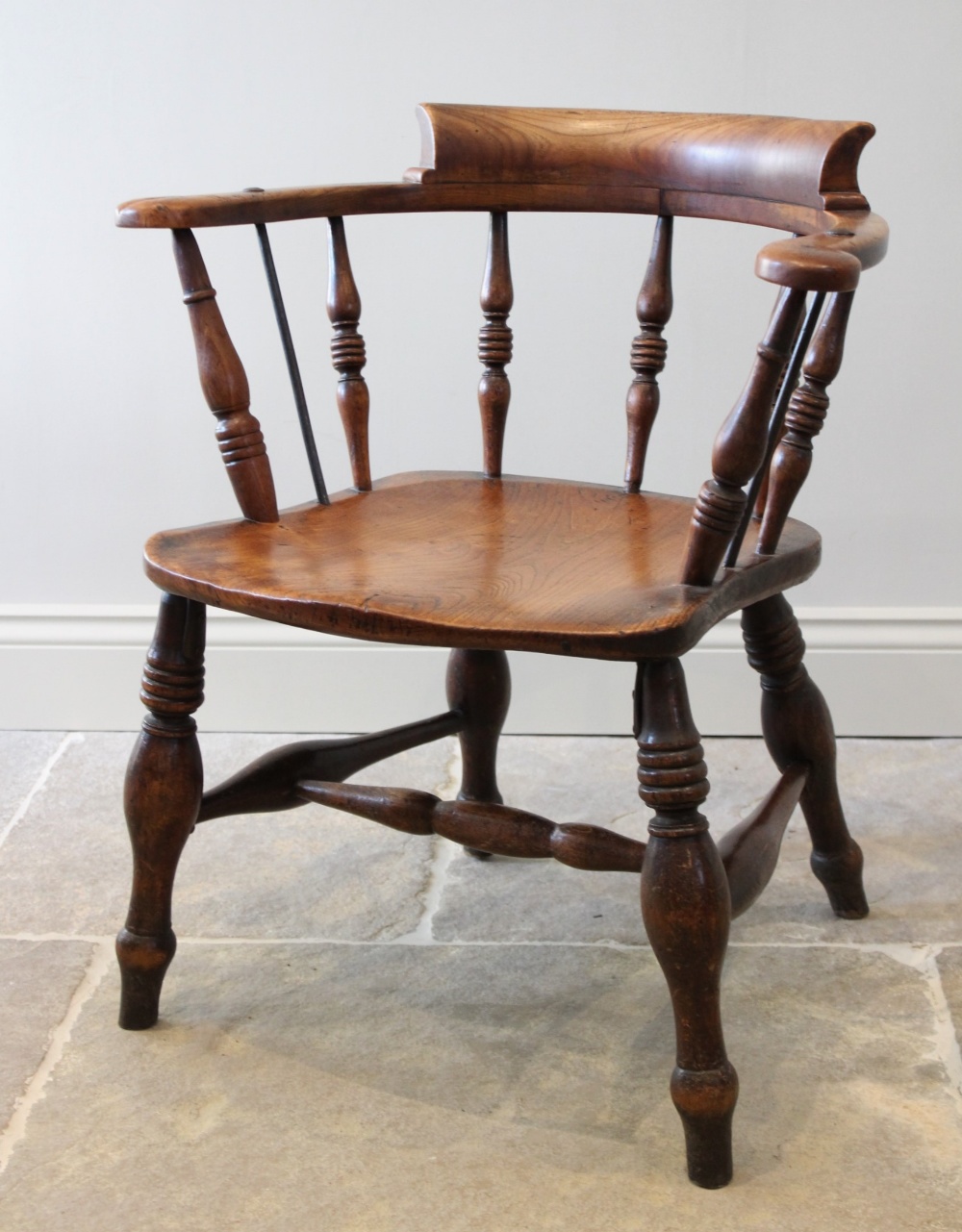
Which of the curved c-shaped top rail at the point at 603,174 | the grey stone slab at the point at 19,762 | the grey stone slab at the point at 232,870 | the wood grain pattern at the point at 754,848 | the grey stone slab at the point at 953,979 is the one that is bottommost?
the grey stone slab at the point at 19,762

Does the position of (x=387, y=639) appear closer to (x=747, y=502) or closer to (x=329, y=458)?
(x=747, y=502)

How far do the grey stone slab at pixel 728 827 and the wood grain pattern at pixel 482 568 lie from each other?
1.45 feet

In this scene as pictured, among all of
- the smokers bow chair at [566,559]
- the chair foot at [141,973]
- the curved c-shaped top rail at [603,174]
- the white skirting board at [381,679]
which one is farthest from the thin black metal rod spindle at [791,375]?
the white skirting board at [381,679]

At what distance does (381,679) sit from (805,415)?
3.22ft

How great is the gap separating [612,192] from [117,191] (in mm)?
726

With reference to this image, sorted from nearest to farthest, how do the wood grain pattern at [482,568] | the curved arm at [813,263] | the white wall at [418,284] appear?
the curved arm at [813,263], the wood grain pattern at [482,568], the white wall at [418,284]

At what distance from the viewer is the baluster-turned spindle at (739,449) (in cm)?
92

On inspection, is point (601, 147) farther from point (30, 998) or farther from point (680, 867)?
point (30, 998)

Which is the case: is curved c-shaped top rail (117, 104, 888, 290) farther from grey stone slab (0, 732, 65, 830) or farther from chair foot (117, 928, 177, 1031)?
grey stone slab (0, 732, 65, 830)

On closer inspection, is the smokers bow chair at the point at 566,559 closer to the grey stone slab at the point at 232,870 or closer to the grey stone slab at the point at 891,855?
the grey stone slab at the point at 891,855

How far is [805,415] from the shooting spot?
1090mm

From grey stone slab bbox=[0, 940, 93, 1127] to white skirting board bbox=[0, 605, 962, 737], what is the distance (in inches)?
22.9

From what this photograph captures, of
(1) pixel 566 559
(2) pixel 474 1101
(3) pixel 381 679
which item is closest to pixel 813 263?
(1) pixel 566 559

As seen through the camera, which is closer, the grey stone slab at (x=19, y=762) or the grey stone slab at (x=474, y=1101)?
the grey stone slab at (x=474, y=1101)
